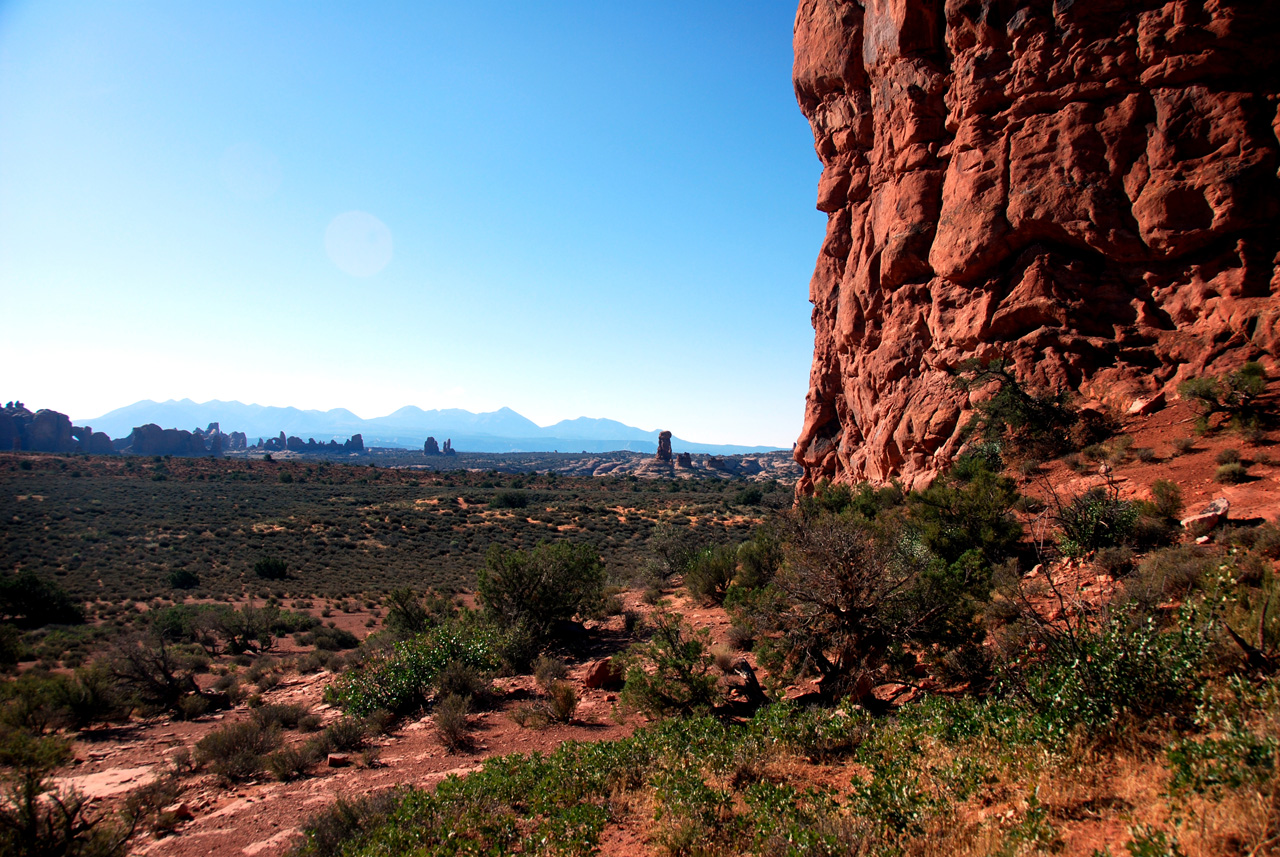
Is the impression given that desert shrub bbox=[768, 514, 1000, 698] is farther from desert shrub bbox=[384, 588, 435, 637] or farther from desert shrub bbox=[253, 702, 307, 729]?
desert shrub bbox=[384, 588, 435, 637]

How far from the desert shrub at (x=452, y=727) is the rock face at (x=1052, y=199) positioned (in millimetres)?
13560

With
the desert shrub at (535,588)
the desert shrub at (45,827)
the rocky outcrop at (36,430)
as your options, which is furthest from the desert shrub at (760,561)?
the rocky outcrop at (36,430)

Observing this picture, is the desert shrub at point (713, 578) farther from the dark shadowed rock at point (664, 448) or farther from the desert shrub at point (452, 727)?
the dark shadowed rock at point (664, 448)

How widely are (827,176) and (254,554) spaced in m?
34.0

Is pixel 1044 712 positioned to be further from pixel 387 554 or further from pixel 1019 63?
pixel 387 554

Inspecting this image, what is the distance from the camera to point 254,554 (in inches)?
1139

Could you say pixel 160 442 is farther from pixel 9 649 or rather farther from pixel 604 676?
pixel 604 676

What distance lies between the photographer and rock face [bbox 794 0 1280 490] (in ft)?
39.5

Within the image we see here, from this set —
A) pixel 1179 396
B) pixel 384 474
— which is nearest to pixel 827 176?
pixel 1179 396

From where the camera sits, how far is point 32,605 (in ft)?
59.6

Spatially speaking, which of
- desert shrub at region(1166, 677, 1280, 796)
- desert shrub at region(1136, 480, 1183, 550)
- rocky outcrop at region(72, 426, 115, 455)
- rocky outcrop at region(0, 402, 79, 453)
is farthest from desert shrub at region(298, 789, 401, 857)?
rocky outcrop at region(72, 426, 115, 455)

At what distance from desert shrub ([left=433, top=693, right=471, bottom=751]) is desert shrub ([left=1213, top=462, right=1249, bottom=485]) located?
42.9ft

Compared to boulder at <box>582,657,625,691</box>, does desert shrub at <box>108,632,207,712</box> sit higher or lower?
lower

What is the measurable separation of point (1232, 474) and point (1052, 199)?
8.33 m
